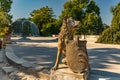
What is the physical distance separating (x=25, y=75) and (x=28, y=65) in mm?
369

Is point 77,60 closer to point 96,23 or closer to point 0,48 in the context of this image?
point 0,48

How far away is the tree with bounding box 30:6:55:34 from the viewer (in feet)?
151

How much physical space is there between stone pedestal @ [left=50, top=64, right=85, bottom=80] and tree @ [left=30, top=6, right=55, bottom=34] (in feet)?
127

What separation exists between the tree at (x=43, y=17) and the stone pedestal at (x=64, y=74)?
3886cm

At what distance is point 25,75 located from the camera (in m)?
7.39

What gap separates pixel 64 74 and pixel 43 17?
4195cm

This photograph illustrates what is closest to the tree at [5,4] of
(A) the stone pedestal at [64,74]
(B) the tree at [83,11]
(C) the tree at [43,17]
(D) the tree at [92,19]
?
(B) the tree at [83,11]

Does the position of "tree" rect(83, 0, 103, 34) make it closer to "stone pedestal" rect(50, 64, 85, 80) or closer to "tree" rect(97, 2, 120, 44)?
"tree" rect(97, 2, 120, 44)

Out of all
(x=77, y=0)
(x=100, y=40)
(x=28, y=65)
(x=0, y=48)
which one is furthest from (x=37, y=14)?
(x=28, y=65)

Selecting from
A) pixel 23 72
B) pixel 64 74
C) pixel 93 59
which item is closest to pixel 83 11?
pixel 93 59

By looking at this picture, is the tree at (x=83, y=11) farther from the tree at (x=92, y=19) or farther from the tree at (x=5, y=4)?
the tree at (x=5, y=4)

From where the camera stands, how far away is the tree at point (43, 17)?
46044mm

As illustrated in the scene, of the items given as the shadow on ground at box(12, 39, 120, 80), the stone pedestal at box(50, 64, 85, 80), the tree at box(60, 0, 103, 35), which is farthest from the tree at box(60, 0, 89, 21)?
the stone pedestal at box(50, 64, 85, 80)

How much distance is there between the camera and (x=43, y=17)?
155ft
